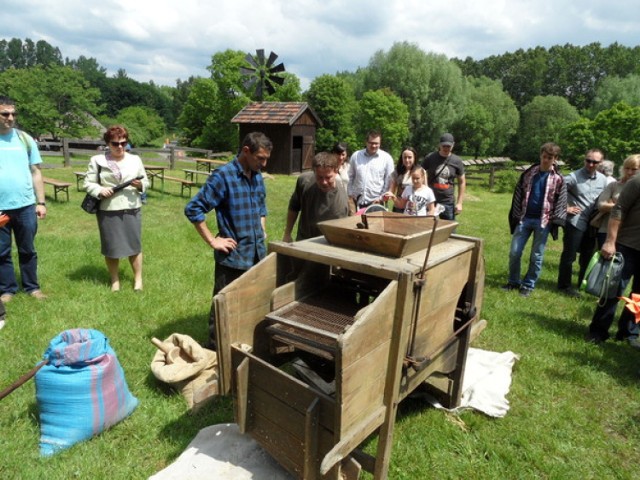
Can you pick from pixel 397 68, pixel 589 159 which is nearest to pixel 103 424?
pixel 589 159

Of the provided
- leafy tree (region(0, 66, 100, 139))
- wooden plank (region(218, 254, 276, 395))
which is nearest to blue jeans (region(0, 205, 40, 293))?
wooden plank (region(218, 254, 276, 395))

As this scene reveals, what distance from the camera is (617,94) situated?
4769 cm

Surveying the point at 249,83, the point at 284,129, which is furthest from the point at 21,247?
the point at 284,129

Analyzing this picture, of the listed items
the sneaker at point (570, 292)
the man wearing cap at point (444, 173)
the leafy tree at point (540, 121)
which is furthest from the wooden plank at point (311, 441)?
the leafy tree at point (540, 121)

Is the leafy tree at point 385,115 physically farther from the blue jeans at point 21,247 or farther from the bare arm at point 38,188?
the blue jeans at point 21,247

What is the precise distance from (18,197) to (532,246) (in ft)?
21.6

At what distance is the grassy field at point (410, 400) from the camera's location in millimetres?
2918

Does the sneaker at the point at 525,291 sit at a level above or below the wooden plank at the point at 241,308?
below

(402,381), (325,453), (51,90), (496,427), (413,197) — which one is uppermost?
(51,90)

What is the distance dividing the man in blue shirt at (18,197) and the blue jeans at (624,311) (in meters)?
6.48

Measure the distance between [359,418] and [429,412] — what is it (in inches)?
60.3

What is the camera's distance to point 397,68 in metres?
40.5

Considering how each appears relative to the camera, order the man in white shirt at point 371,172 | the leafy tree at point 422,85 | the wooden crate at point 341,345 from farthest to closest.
A: the leafy tree at point 422,85 → the man in white shirt at point 371,172 → the wooden crate at point 341,345

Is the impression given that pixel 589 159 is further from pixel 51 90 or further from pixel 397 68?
pixel 397 68
